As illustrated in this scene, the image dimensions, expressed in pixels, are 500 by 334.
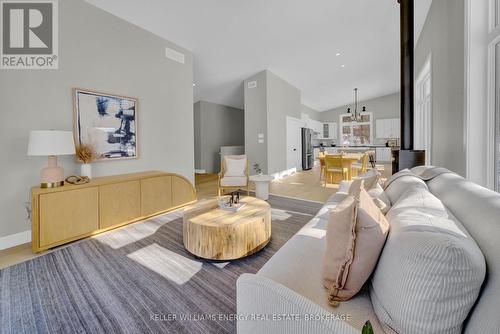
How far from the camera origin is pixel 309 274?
3.62 feet

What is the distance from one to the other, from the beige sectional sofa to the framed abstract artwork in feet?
10.2

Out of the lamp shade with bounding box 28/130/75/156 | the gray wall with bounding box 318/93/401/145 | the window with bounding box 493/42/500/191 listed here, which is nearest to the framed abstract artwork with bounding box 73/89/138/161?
the lamp shade with bounding box 28/130/75/156

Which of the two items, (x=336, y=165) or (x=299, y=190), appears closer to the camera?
(x=299, y=190)

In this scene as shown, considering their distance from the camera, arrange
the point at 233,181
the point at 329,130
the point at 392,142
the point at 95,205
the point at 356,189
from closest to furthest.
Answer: the point at 356,189 < the point at 95,205 < the point at 233,181 < the point at 392,142 < the point at 329,130

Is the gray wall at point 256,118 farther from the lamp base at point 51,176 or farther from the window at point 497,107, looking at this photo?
the window at point 497,107

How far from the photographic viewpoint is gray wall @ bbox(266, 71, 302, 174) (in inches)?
242

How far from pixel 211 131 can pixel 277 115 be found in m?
2.57

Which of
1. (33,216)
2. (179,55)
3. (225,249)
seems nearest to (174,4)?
(179,55)

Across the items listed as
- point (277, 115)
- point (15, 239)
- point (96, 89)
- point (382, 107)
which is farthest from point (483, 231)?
point (382, 107)

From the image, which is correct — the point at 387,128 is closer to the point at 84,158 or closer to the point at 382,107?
the point at 382,107

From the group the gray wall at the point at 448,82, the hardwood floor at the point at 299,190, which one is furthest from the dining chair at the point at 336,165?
the gray wall at the point at 448,82

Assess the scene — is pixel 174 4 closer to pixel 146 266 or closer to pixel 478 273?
pixel 146 266

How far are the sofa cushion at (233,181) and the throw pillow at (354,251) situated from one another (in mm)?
3220

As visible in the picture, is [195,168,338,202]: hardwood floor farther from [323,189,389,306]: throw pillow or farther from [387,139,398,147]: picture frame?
[387,139,398,147]: picture frame
